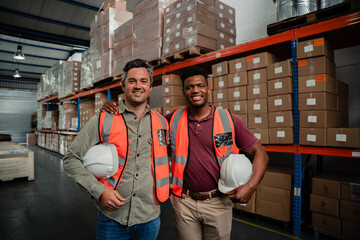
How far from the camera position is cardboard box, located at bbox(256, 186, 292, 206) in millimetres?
2917

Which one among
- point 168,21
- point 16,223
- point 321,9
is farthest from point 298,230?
point 16,223

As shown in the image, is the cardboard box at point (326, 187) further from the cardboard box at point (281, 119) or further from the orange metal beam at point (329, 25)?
the orange metal beam at point (329, 25)

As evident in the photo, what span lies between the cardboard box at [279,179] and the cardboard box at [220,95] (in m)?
1.31

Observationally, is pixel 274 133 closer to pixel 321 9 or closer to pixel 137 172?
pixel 321 9

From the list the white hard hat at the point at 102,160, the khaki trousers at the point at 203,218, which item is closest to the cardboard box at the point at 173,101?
the khaki trousers at the point at 203,218

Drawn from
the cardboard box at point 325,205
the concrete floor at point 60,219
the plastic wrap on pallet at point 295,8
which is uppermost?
the plastic wrap on pallet at point 295,8

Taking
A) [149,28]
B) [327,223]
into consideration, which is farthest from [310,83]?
[149,28]

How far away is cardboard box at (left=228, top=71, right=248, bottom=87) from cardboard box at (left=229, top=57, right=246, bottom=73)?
0.21 feet

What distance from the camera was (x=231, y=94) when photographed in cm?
333

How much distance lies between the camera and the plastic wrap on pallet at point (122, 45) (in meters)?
4.71

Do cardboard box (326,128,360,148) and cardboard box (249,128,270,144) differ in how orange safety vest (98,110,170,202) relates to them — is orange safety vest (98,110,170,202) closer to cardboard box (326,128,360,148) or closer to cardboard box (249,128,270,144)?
cardboard box (249,128,270,144)

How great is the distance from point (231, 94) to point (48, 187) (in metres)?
4.93

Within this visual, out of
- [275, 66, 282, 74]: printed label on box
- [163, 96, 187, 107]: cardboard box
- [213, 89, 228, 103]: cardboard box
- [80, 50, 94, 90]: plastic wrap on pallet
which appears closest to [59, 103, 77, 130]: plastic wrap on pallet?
[80, 50, 94, 90]: plastic wrap on pallet

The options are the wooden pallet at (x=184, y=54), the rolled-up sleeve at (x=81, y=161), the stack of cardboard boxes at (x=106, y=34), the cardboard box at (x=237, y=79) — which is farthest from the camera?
the stack of cardboard boxes at (x=106, y=34)
